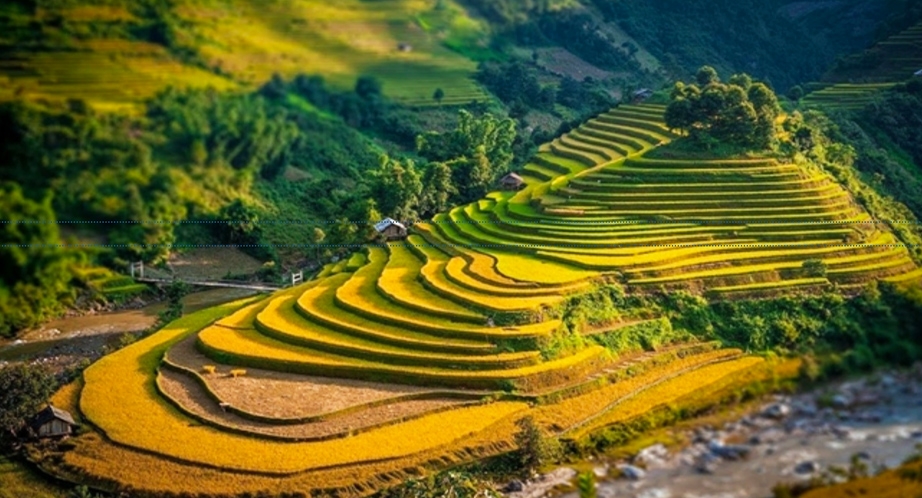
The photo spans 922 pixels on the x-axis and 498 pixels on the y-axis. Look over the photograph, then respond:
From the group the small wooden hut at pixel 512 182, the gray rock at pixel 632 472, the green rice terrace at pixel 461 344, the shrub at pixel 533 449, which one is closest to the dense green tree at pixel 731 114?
the green rice terrace at pixel 461 344

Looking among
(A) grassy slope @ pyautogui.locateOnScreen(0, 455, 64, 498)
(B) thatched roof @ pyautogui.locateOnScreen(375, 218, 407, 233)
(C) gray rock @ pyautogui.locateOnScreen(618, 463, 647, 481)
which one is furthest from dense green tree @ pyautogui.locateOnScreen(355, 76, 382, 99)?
(B) thatched roof @ pyautogui.locateOnScreen(375, 218, 407, 233)

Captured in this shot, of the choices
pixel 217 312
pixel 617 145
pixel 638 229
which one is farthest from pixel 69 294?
pixel 617 145

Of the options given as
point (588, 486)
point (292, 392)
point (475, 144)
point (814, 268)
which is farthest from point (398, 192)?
point (588, 486)

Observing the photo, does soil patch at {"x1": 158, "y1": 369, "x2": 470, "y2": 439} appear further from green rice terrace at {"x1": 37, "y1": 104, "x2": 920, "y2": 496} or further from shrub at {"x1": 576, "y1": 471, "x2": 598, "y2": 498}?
shrub at {"x1": 576, "y1": 471, "x2": 598, "y2": 498}

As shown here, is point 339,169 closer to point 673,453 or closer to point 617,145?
point 617,145

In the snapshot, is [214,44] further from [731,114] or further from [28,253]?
[731,114]

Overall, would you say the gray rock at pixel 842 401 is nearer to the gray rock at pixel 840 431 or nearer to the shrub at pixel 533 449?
the gray rock at pixel 840 431
